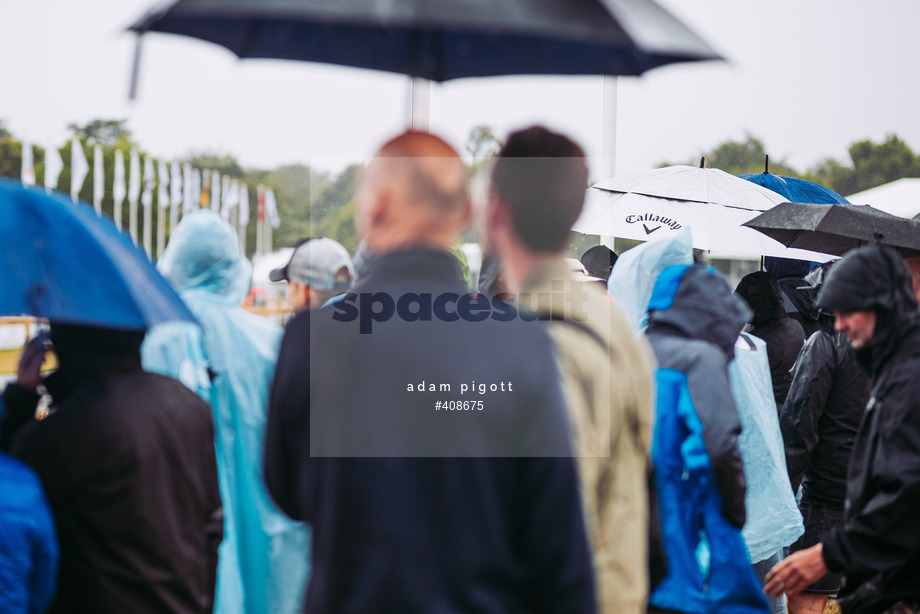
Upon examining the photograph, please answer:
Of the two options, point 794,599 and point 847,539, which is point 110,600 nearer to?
point 847,539

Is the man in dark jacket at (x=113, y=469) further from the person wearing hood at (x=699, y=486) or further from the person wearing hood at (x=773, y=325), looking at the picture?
the person wearing hood at (x=773, y=325)

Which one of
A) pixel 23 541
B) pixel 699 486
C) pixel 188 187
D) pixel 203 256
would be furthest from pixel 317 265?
pixel 188 187

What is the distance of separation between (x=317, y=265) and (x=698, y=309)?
82.3 inches

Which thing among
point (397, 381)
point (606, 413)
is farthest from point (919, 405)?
point (397, 381)

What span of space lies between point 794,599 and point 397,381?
395 cm

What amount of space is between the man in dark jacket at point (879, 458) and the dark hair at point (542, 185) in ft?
4.68

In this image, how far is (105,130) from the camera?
329 feet

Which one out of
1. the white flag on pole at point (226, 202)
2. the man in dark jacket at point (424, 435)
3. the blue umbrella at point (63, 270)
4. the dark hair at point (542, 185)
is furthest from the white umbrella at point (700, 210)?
the white flag on pole at point (226, 202)

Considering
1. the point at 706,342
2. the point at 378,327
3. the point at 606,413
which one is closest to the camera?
the point at 378,327

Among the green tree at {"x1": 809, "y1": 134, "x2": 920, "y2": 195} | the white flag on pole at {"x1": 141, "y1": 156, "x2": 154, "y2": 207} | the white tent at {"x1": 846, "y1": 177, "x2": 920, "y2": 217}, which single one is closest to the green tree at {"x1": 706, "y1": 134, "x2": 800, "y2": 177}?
the green tree at {"x1": 809, "y1": 134, "x2": 920, "y2": 195}

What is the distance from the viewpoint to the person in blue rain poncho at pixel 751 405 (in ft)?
10.6

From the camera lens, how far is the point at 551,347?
1643mm

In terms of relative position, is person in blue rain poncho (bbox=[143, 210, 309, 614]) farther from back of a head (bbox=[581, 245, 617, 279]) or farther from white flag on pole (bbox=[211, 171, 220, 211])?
white flag on pole (bbox=[211, 171, 220, 211])

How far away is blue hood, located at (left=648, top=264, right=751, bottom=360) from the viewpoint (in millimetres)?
2861
